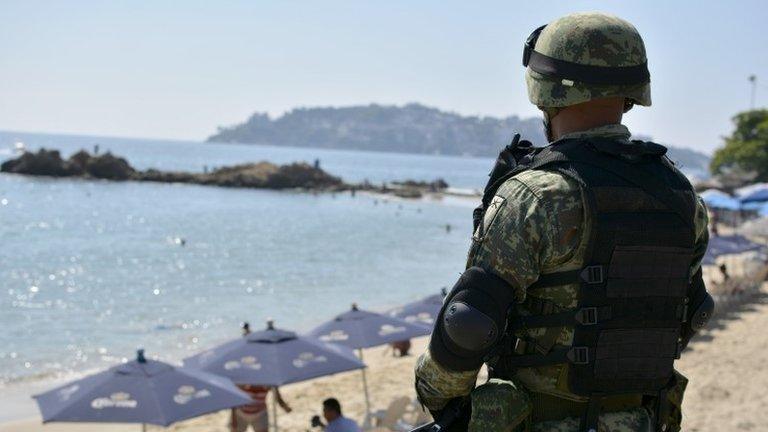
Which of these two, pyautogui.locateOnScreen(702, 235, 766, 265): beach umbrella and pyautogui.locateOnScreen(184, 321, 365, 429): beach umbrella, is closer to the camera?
pyautogui.locateOnScreen(184, 321, 365, 429): beach umbrella

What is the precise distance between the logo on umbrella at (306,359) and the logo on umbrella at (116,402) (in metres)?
2.23

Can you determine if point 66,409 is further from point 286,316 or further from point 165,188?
point 165,188

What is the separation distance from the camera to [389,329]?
13797mm

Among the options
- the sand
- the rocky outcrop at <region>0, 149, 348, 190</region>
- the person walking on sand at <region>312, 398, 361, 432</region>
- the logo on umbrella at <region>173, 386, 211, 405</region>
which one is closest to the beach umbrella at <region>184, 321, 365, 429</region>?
the logo on umbrella at <region>173, 386, 211, 405</region>

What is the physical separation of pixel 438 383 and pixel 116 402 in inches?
300

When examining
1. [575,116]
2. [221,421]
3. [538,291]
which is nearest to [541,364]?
[538,291]

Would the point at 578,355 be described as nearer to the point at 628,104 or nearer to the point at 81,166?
the point at 628,104

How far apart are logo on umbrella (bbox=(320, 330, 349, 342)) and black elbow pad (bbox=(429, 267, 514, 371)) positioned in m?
11.2

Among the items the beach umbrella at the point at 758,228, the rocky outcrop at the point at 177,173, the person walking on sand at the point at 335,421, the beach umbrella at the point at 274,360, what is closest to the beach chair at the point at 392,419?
the beach umbrella at the point at 274,360

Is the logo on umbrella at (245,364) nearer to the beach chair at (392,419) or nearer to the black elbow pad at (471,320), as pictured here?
the beach chair at (392,419)

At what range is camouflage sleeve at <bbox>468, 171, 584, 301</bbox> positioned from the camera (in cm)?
234

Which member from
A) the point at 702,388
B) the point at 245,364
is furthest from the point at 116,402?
the point at 702,388

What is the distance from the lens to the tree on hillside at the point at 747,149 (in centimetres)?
7275

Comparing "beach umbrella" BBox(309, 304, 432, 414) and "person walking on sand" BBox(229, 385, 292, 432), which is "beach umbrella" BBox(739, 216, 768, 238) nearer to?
"beach umbrella" BBox(309, 304, 432, 414)
